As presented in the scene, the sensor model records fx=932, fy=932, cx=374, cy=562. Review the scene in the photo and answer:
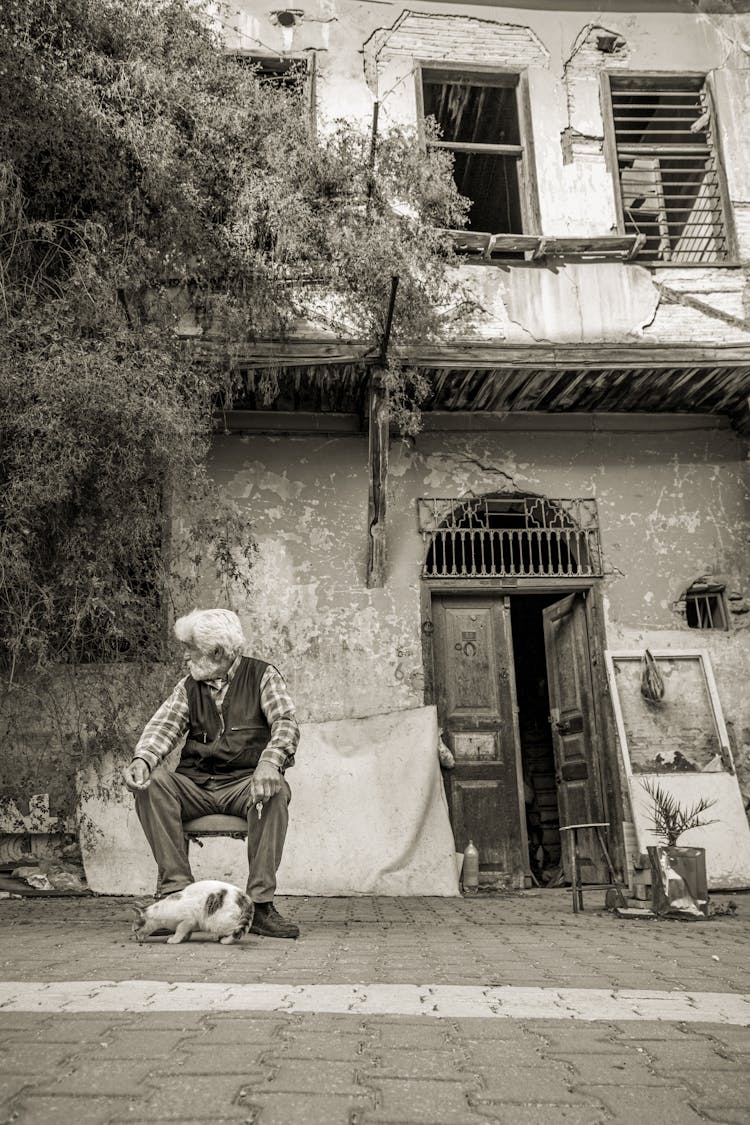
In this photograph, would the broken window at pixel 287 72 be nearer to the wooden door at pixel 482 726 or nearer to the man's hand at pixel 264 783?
the wooden door at pixel 482 726

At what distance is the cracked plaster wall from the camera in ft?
25.7

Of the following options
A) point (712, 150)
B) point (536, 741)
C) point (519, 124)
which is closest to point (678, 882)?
point (536, 741)

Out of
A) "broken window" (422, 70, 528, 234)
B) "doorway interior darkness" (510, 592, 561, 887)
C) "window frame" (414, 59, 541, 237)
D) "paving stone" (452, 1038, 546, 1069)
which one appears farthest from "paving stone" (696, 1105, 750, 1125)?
"broken window" (422, 70, 528, 234)

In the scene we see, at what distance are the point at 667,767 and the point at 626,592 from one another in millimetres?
1543

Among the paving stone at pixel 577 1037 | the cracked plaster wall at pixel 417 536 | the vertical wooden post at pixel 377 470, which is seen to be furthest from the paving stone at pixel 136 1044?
the vertical wooden post at pixel 377 470

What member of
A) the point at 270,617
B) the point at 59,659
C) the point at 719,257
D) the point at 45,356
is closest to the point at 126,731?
the point at 59,659

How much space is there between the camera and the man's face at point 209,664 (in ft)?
14.4

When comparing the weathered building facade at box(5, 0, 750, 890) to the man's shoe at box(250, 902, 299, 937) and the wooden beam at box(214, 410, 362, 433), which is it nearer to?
the wooden beam at box(214, 410, 362, 433)

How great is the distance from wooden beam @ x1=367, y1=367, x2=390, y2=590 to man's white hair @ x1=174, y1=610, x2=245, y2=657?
3.46m

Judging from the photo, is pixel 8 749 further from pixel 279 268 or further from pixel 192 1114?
pixel 192 1114

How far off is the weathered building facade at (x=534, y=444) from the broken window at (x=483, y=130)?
4cm

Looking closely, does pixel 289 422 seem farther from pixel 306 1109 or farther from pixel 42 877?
pixel 306 1109

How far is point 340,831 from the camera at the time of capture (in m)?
7.07

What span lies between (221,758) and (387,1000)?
1927 mm
